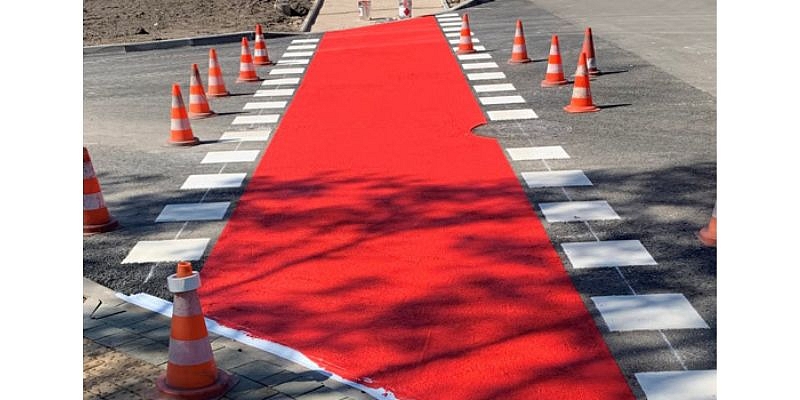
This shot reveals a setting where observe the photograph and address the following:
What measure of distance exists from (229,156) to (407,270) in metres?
5.00

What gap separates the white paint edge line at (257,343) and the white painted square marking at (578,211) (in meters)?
3.39

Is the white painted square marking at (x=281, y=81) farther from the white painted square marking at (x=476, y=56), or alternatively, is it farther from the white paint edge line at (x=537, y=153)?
the white paint edge line at (x=537, y=153)

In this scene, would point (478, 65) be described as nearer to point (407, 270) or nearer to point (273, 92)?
point (273, 92)

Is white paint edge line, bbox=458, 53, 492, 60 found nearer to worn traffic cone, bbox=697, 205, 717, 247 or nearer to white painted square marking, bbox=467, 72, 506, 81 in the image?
white painted square marking, bbox=467, 72, 506, 81

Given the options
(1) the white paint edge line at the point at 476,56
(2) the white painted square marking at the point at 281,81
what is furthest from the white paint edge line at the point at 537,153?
(1) the white paint edge line at the point at 476,56

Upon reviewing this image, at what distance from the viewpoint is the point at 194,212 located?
10.6m

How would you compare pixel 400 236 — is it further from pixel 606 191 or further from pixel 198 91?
pixel 198 91

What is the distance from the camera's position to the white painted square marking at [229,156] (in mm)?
12812

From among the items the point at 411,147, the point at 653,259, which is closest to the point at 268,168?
the point at 411,147

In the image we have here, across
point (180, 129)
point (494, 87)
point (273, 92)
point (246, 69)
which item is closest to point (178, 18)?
point (246, 69)

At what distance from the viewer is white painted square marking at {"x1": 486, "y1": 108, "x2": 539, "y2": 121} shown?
1473 centimetres

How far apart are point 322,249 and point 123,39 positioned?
719 inches

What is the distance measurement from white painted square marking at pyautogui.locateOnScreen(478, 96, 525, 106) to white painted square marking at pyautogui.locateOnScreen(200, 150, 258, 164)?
398 centimetres

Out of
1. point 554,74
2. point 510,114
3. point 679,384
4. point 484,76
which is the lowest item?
point 679,384
